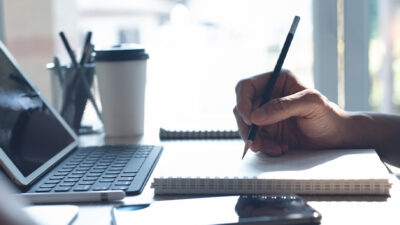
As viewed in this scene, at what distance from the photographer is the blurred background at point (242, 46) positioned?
5.51 ft

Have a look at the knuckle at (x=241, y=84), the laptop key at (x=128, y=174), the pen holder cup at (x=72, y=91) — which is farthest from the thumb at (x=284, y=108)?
the pen holder cup at (x=72, y=91)

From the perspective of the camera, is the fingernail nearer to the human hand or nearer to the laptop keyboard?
the human hand

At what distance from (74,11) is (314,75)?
1.46 meters

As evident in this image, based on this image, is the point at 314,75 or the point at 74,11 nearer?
the point at 314,75

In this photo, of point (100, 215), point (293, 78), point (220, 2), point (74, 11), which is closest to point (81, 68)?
point (293, 78)

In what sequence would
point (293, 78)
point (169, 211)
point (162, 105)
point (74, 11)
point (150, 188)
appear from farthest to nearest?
point (74, 11), point (162, 105), point (293, 78), point (150, 188), point (169, 211)

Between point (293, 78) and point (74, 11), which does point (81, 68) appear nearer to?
point (293, 78)

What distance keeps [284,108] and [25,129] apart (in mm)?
430

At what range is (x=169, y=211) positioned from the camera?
0.60 metres

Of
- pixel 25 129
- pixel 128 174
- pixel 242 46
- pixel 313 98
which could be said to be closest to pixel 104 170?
pixel 128 174

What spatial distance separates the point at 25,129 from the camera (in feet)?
2.90

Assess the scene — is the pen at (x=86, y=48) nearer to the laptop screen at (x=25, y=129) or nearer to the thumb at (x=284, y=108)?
the laptop screen at (x=25, y=129)

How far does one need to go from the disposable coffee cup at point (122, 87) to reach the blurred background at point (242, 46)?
334mm

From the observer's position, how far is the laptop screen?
0.79 meters
